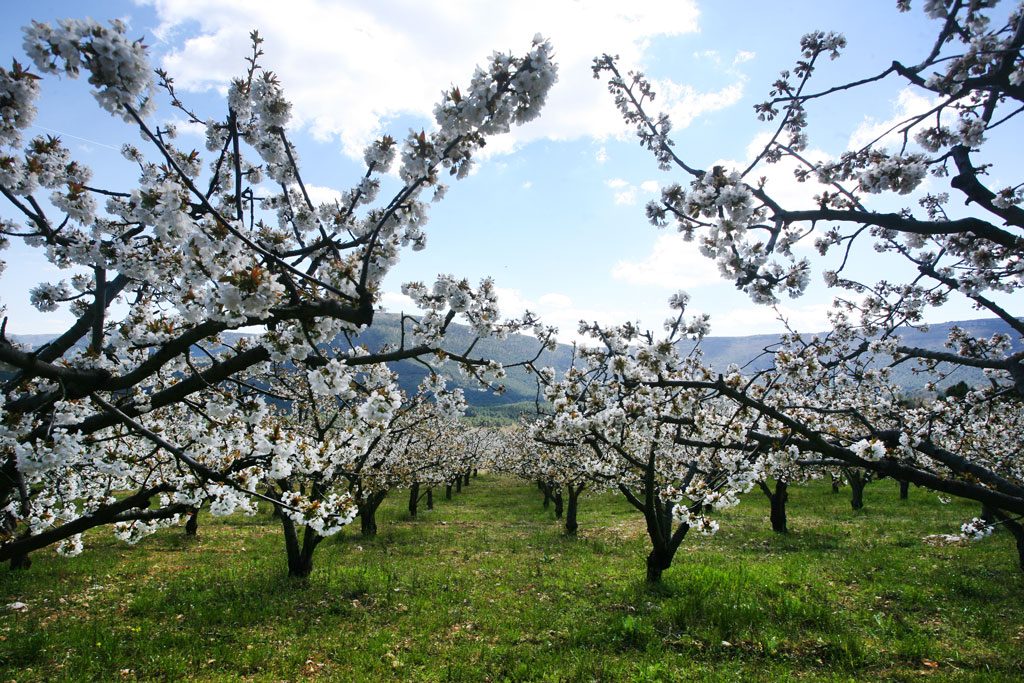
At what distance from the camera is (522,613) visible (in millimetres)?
11891

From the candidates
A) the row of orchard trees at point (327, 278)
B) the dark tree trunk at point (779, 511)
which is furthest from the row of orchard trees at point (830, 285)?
the dark tree trunk at point (779, 511)

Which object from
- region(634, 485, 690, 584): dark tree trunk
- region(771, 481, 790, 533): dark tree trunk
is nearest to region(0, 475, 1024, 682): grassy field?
region(634, 485, 690, 584): dark tree trunk

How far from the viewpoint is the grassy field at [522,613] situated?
8914mm

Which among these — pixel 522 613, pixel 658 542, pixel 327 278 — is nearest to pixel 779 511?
pixel 658 542

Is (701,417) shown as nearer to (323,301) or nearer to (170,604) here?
(323,301)

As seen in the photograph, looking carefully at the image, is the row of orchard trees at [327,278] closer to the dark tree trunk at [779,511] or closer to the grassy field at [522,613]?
the grassy field at [522,613]

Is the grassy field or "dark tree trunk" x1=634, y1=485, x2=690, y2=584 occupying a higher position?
"dark tree trunk" x1=634, y1=485, x2=690, y2=584

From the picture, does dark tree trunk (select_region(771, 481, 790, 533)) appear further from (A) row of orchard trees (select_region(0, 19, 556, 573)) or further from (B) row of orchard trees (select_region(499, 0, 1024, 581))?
(A) row of orchard trees (select_region(0, 19, 556, 573))

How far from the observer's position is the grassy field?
351 inches

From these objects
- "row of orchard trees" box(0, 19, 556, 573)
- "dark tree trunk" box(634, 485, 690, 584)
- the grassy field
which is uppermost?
"row of orchard trees" box(0, 19, 556, 573)

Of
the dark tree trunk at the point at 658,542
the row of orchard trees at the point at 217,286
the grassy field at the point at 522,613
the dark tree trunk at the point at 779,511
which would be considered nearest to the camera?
the row of orchard trees at the point at 217,286

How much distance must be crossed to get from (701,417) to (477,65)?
8402 millimetres

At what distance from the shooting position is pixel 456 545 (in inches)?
843

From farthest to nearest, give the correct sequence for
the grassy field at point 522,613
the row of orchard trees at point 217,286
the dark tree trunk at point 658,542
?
the dark tree trunk at point 658,542 < the grassy field at point 522,613 < the row of orchard trees at point 217,286
